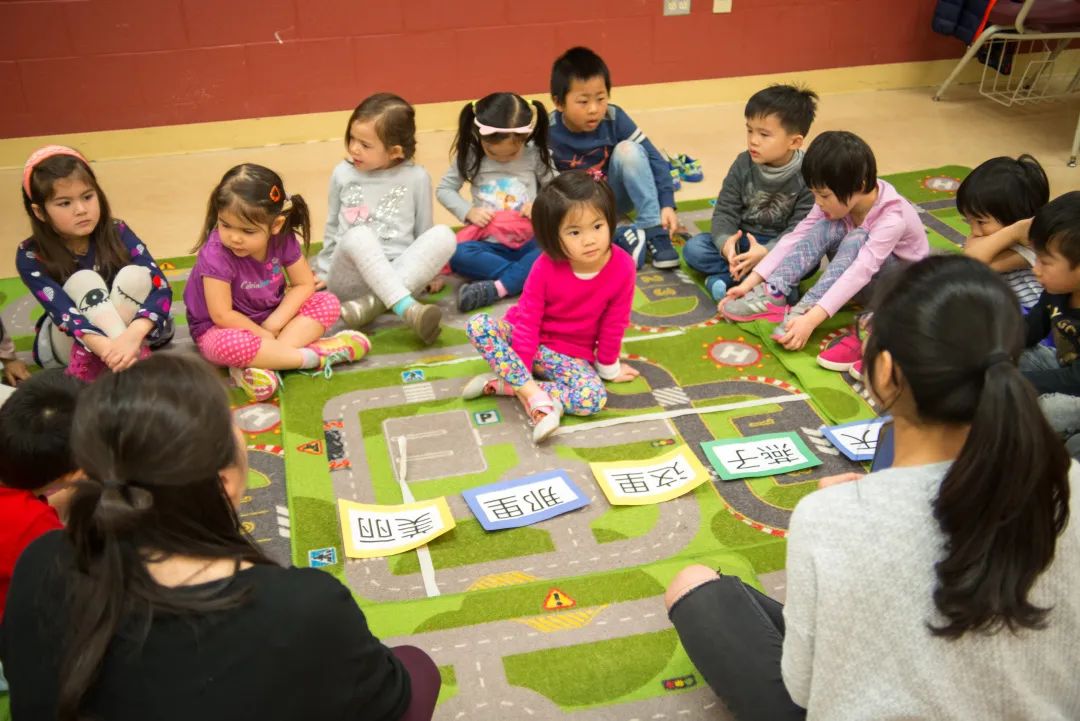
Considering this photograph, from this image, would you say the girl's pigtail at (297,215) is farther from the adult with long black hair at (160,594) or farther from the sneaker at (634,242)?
the adult with long black hair at (160,594)

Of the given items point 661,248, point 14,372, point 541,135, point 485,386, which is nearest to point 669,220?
point 661,248

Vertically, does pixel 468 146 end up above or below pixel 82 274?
above

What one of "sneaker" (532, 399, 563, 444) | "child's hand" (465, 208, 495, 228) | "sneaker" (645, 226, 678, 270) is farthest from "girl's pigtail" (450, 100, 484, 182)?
"sneaker" (532, 399, 563, 444)

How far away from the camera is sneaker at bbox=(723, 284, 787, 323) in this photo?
9.89 ft

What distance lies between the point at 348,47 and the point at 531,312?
7.23 ft

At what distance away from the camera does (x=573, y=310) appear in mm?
2660

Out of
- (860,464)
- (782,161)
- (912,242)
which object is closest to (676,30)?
(782,161)

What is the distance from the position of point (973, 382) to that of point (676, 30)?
3.68m

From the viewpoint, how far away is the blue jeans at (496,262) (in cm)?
320

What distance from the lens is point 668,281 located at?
131 inches

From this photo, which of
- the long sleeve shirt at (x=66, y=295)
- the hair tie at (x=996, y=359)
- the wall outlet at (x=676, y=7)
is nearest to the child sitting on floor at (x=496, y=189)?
the long sleeve shirt at (x=66, y=295)

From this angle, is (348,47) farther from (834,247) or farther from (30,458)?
(30,458)

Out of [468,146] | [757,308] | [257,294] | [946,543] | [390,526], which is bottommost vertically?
[390,526]

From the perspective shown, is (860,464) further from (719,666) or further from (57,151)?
(57,151)
